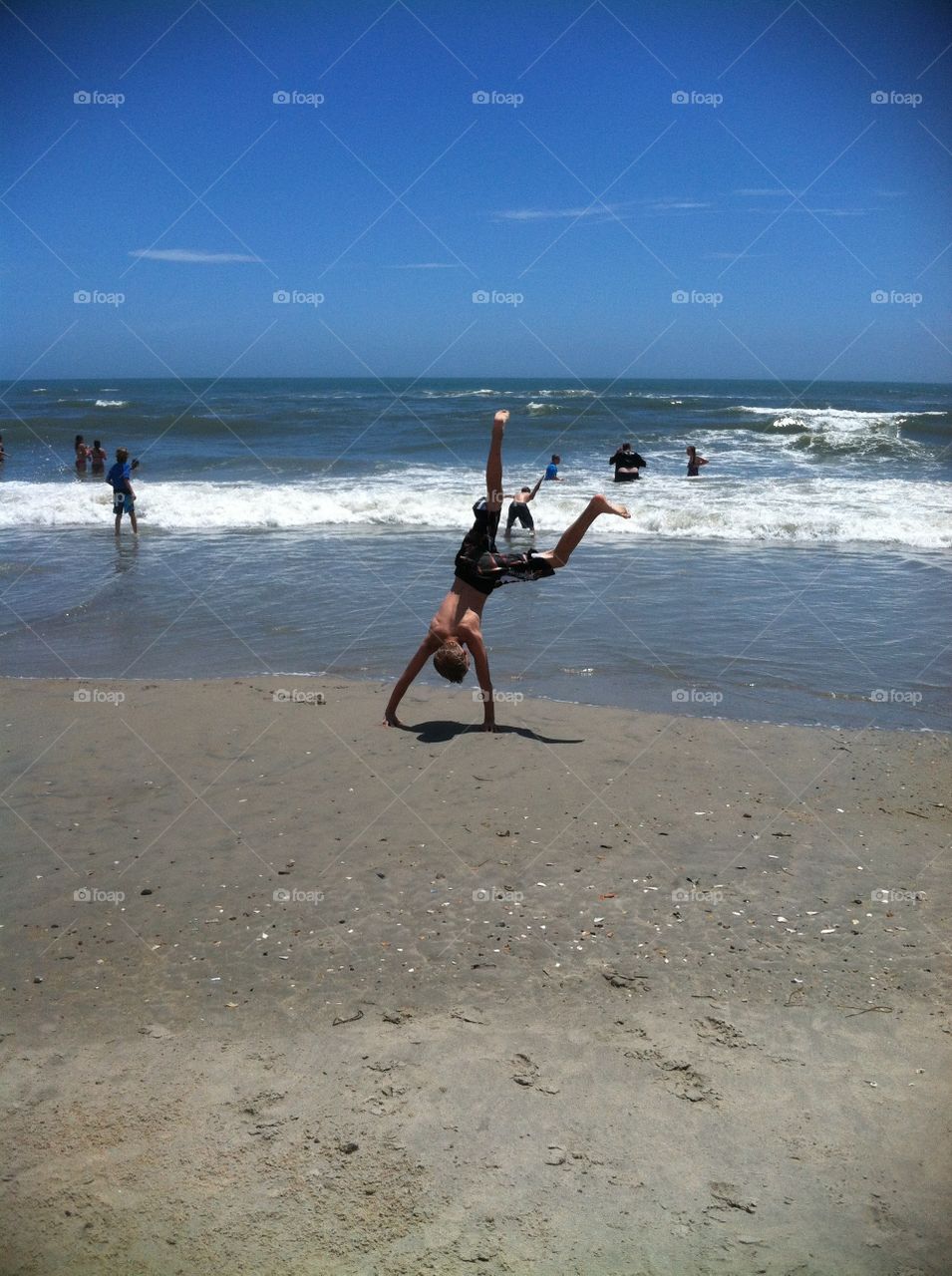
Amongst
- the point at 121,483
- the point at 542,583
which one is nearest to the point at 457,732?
the point at 542,583

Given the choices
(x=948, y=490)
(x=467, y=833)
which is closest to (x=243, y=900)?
(x=467, y=833)

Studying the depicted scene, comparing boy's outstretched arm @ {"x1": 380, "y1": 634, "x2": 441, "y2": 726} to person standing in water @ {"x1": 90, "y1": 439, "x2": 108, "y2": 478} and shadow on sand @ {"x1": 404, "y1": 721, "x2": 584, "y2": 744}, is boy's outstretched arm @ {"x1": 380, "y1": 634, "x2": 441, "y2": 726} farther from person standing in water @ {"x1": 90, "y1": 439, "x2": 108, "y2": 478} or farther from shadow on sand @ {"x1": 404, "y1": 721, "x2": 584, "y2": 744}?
person standing in water @ {"x1": 90, "y1": 439, "x2": 108, "y2": 478}

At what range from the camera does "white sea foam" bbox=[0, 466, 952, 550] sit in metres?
17.8

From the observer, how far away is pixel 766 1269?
308cm

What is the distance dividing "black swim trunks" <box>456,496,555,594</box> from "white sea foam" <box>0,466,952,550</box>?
9848 mm

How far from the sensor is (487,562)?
762 cm

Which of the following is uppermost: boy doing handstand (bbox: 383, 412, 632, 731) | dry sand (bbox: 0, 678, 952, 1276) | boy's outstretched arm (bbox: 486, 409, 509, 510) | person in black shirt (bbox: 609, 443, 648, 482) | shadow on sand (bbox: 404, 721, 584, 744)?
person in black shirt (bbox: 609, 443, 648, 482)

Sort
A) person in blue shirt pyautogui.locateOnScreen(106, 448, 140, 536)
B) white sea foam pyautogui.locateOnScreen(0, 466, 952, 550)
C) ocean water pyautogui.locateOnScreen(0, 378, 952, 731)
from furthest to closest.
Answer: white sea foam pyautogui.locateOnScreen(0, 466, 952, 550) < person in blue shirt pyautogui.locateOnScreen(106, 448, 140, 536) < ocean water pyautogui.locateOnScreen(0, 378, 952, 731)

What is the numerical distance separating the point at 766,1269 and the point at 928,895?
276cm

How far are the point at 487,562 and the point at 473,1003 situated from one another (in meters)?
3.78

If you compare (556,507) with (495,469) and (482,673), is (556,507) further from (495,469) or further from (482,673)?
(495,469)

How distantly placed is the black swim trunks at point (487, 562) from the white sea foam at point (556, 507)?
9.85 metres

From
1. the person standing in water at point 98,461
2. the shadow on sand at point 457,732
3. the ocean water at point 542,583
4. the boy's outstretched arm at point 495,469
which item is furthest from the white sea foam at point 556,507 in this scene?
the boy's outstretched arm at point 495,469

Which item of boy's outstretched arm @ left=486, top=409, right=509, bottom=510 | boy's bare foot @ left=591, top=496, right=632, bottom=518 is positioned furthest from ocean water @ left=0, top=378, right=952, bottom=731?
boy's bare foot @ left=591, top=496, right=632, bottom=518
